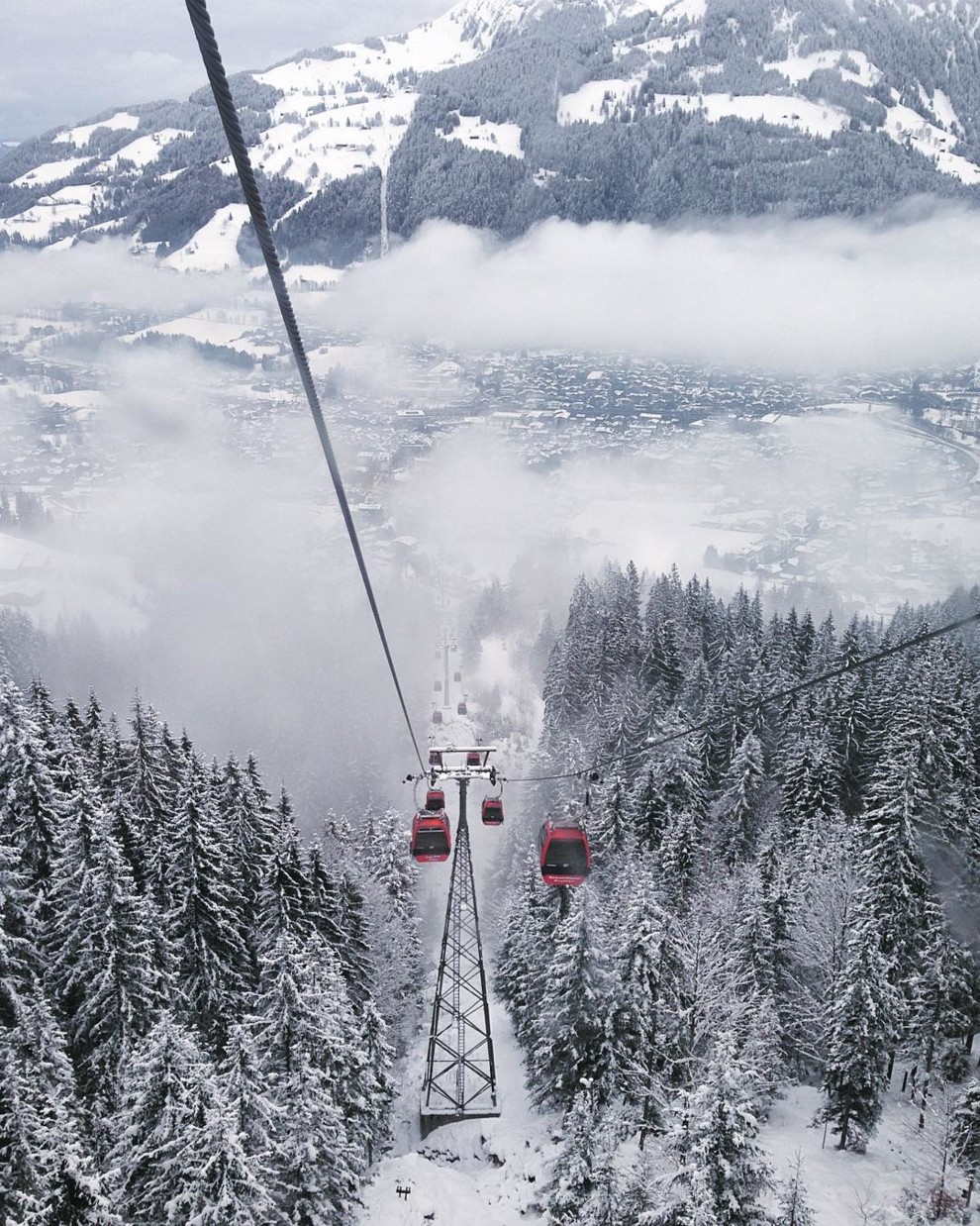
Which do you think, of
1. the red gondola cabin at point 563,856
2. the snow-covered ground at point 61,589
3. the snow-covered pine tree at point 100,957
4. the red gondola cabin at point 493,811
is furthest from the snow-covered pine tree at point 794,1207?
the snow-covered ground at point 61,589

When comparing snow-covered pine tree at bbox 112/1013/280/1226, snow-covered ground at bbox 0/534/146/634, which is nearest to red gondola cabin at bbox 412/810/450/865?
snow-covered pine tree at bbox 112/1013/280/1226

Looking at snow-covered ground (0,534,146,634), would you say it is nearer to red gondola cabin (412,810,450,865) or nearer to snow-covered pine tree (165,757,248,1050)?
snow-covered pine tree (165,757,248,1050)

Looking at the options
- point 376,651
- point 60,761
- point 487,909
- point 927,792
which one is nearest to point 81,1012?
point 60,761

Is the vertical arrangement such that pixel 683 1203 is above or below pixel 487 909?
above

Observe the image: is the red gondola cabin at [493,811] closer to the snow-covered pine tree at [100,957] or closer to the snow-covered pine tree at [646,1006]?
the snow-covered pine tree at [646,1006]

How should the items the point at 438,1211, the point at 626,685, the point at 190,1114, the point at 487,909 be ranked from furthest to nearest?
the point at 626,685, the point at 487,909, the point at 438,1211, the point at 190,1114

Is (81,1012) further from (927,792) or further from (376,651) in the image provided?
(376,651)

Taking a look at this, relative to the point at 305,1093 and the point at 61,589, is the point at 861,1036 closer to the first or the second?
the point at 305,1093

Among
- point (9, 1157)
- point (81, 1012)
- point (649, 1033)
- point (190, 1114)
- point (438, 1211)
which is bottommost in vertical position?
point (438, 1211)
